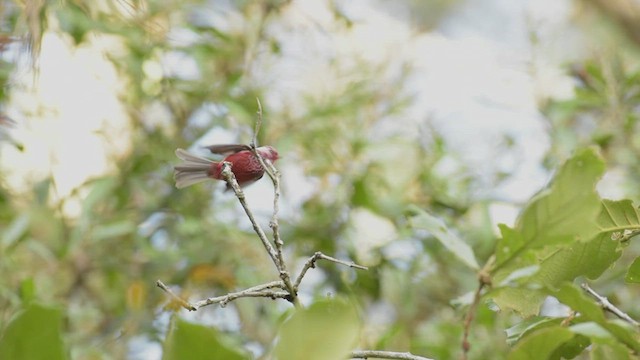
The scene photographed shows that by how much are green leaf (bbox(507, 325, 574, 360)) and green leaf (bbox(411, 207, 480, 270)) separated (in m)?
0.08

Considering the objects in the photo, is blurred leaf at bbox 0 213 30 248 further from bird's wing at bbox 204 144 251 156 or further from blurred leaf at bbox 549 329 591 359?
blurred leaf at bbox 549 329 591 359

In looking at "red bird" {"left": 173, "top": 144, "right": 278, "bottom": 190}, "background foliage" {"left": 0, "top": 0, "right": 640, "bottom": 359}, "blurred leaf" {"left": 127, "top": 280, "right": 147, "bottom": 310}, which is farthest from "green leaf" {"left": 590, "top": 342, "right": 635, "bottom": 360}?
"blurred leaf" {"left": 127, "top": 280, "right": 147, "bottom": 310}

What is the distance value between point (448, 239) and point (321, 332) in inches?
9.6

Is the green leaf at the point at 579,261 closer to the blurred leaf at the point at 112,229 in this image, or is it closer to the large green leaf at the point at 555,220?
the large green leaf at the point at 555,220

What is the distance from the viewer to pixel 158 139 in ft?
7.00

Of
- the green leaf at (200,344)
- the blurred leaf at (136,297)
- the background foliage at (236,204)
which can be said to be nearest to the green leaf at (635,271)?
the green leaf at (200,344)

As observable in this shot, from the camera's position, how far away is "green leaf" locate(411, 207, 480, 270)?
0.67 m

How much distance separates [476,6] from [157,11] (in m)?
2.02

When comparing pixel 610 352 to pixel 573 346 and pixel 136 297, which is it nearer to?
pixel 573 346

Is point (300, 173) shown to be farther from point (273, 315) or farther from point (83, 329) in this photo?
point (83, 329)

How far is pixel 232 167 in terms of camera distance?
0.89m

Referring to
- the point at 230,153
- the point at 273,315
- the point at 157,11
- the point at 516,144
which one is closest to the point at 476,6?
the point at 516,144

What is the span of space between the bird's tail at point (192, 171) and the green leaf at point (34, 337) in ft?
1.52

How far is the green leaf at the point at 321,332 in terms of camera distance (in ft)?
1.57
